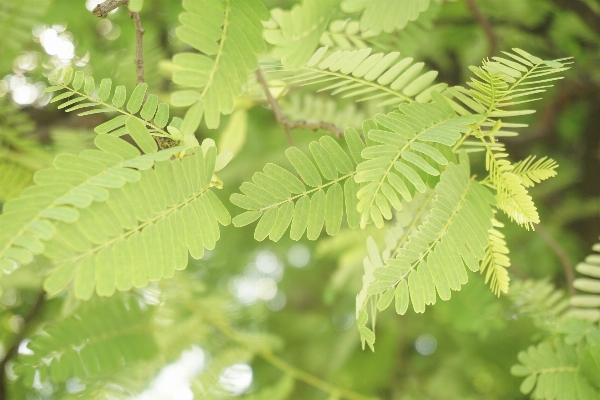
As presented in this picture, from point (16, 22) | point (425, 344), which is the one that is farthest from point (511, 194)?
point (425, 344)

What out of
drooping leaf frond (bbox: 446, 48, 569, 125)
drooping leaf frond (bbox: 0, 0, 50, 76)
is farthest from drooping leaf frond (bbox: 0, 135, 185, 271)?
drooping leaf frond (bbox: 0, 0, 50, 76)

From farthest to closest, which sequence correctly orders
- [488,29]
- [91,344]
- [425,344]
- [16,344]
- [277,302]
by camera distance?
[277,302], [425,344], [16,344], [488,29], [91,344]

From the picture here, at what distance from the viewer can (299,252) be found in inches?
75.4

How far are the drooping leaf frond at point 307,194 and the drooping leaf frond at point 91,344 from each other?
17.8 inches

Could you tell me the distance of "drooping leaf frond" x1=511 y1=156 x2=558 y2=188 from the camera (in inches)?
19.0

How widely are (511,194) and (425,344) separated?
1296 mm

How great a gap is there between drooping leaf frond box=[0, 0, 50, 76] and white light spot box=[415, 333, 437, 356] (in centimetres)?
135

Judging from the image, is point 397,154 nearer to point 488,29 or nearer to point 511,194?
point 511,194

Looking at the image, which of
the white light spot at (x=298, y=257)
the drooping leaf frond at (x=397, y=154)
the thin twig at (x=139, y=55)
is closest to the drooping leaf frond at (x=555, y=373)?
the drooping leaf frond at (x=397, y=154)

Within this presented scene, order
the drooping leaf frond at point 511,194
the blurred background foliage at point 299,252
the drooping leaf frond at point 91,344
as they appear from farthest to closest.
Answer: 1. the blurred background foliage at point 299,252
2. the drooping leaf frond at point 91,344
3. the drooping leaf frond at point 511,194

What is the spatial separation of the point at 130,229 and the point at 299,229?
148 millimetres

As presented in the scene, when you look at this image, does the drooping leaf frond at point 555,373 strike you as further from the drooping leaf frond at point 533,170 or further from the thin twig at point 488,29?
the thin twig at point 488,29

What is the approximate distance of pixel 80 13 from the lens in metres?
1.32

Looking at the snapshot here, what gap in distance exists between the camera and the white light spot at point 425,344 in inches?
63.6
